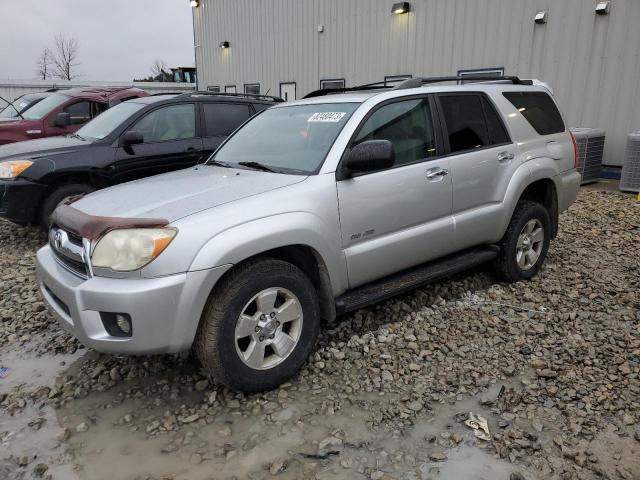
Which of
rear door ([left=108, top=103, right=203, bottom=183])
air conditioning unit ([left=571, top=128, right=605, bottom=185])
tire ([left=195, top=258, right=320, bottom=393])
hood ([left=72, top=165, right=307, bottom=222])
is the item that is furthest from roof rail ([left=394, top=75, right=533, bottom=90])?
air conditioning unit ([left=571, top=128, right=605, bottom=185])

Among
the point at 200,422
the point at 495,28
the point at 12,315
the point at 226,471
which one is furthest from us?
the point at 495,28

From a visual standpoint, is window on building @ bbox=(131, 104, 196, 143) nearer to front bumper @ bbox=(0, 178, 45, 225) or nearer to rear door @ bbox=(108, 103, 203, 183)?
rear door @ bbox=(108, 103, 203, 183)

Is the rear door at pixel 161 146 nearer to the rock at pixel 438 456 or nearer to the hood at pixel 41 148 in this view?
the hood at pixel 41 148

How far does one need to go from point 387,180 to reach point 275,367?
4.67ft

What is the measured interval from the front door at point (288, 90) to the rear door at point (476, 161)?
11.9 metres

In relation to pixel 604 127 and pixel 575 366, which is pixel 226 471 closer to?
pixel 575 366

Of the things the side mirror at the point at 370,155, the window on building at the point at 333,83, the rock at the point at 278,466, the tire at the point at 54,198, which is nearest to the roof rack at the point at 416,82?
the side mirror at the point at 370,155

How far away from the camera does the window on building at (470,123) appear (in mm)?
3994

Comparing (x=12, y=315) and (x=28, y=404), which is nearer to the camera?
(x=28, y=404)

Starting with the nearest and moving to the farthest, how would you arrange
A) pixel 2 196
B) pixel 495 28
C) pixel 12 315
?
pixel 12 315 → pixel 2 196 → pixel 495 28

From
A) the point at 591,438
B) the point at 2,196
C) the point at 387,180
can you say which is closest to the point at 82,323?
the point at 387,180

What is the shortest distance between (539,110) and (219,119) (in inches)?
156

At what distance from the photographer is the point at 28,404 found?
3.00 metres

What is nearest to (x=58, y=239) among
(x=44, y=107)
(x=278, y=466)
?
(x=278, y=466)
